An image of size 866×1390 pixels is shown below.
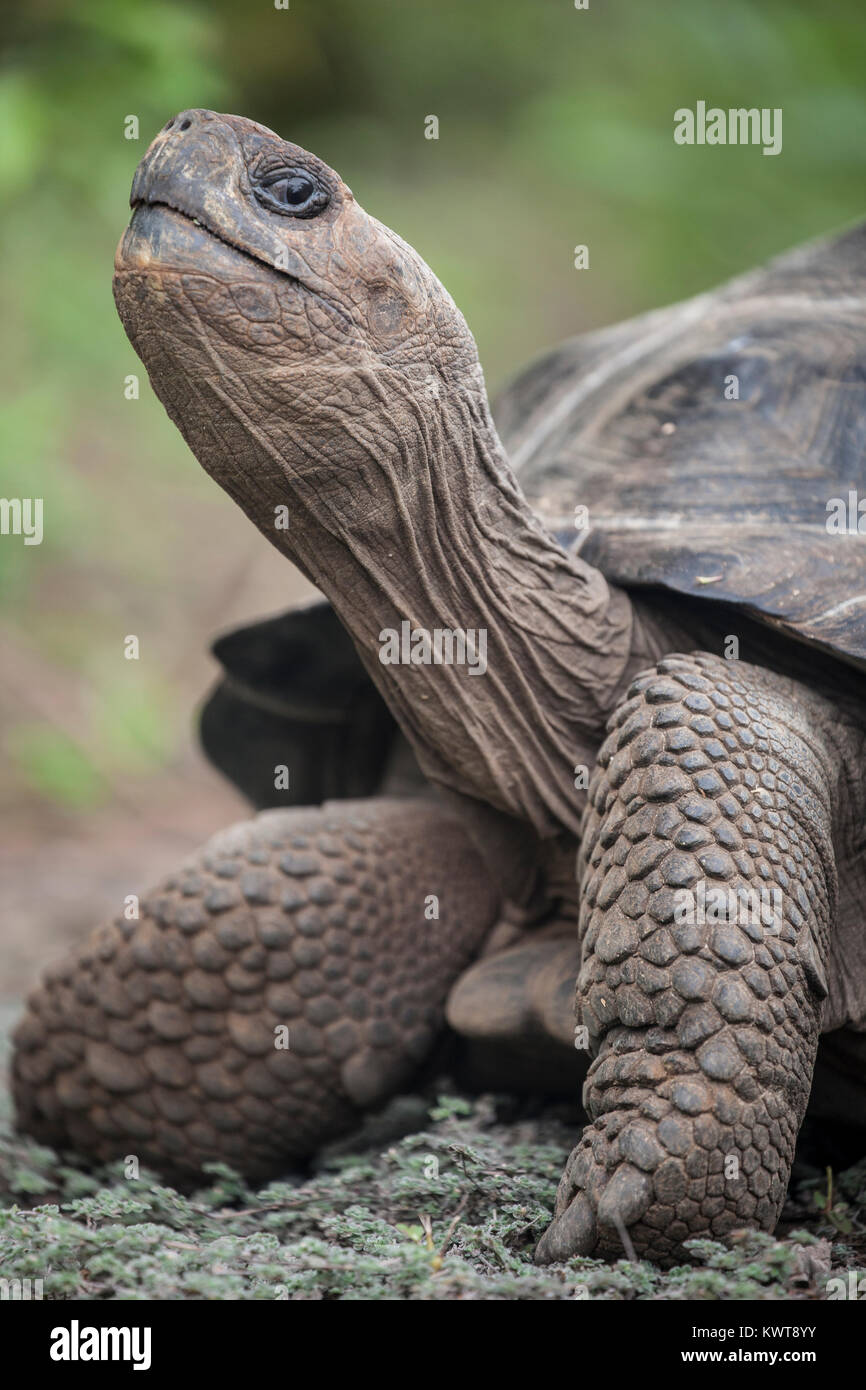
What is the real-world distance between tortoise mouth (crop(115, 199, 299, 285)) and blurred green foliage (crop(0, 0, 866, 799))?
3.93 meters

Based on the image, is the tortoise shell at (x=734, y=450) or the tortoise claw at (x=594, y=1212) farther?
the tortoise shell at (x=734, y=450)

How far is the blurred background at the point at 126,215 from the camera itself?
6.08 m

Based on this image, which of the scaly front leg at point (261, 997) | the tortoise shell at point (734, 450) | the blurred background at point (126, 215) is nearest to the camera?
the tortoise shell at point (734, 450)

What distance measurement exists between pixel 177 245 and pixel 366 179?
773cm

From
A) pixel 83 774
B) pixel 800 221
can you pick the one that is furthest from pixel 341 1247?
pixel 800 221

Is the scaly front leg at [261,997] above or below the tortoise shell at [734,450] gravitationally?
below

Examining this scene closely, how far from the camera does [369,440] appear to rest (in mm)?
2350

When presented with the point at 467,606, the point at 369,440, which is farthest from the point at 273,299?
the point at 467,606

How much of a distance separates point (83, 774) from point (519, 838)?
5.08 metres

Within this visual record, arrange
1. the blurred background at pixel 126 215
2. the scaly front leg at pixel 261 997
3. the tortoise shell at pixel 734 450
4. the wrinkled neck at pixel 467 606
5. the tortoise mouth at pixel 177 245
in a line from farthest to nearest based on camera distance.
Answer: the blurred background at pixel 126 215
the scaly front leg at pixel 261 997
the tortoise shell at pixel 734 450
the wrinkled neck at pixel 467 606
the tortoise mouth at pixel 177 245

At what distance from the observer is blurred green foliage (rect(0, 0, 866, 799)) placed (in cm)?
609

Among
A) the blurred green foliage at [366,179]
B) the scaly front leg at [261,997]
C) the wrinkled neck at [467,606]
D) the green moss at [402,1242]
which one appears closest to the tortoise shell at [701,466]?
the wrinkled neck at [467,606]

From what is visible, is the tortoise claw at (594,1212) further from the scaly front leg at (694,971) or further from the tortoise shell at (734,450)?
the tortoise shell at (734,450)

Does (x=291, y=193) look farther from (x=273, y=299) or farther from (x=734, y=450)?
(x=734, y=450)
